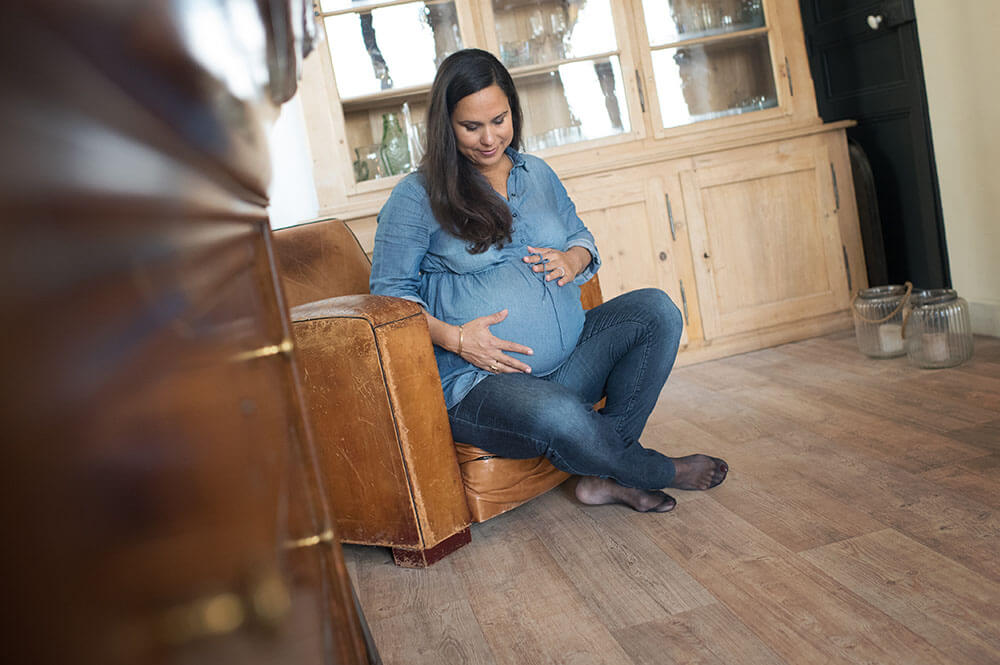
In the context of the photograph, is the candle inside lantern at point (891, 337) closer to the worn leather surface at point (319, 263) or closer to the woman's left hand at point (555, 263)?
the woman's left hand at point (555, 263)

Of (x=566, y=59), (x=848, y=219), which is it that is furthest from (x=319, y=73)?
(x=848, y=219)

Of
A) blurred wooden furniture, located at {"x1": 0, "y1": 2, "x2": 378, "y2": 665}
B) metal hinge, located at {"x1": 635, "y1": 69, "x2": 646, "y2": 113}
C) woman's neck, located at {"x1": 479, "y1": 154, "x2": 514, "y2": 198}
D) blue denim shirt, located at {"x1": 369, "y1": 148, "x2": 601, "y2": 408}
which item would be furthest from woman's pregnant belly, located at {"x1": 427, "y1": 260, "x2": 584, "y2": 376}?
blurred wooden furniture, located at {"x1": 0, "y1": 2, "x2": 378, "y2": 665}

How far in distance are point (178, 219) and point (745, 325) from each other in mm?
3622

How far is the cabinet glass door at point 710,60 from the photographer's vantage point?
142 inches

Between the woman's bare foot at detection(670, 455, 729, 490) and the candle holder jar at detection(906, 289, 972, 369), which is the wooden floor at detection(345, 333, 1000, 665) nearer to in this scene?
the woman's bare foot at detection(670, 455, 729, 490)

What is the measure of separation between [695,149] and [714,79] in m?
0.38

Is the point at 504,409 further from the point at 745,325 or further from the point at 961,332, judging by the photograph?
the point at 745,325

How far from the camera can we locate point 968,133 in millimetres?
3139

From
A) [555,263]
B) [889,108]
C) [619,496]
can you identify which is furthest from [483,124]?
[889,108]

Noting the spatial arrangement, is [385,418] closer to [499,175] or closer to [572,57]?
[499,175]

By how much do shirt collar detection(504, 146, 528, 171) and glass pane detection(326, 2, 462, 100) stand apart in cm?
133

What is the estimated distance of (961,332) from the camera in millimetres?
2809

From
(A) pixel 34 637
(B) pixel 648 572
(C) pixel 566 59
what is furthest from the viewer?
(C) pixel 566 59

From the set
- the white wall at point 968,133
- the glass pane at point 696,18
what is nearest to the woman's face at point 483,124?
the glass pane at point 696,18
